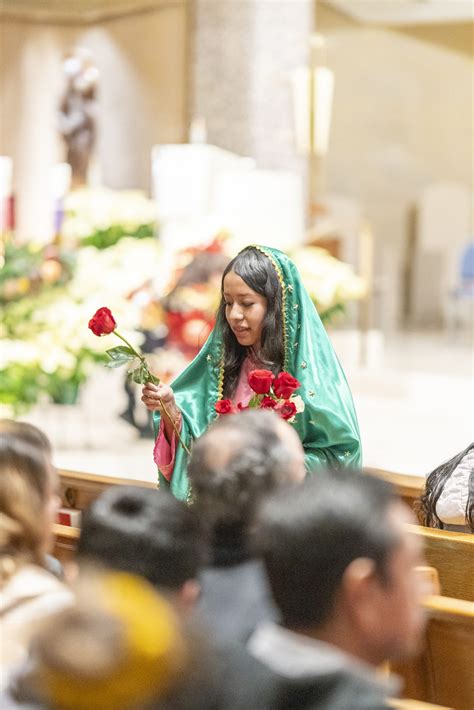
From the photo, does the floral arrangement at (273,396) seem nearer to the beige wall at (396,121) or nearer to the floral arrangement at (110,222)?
the floral arrangement at (110,222)

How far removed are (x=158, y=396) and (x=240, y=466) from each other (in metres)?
1.08

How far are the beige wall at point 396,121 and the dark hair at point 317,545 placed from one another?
14.7m

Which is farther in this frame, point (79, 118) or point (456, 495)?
point (79, 118)

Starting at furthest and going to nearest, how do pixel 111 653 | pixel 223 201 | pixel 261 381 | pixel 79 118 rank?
pixel 79 118, pixel 223 201, pixel 261 381, pixel 111 653

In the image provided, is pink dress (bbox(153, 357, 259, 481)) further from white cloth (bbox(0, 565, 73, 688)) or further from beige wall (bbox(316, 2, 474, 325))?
beige wall (bbox(316, 2, 474, 325))

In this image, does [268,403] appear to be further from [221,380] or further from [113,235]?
[113,235]

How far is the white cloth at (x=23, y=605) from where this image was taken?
1.98 m

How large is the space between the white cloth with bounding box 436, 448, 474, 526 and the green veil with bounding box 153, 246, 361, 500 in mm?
338

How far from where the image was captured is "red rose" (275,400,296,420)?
3211 mm

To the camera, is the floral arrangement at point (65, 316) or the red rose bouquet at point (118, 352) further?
the floral arrangement at point (65, 316)

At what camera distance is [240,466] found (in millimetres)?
2221

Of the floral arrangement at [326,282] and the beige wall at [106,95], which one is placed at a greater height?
the beige wall at [106,95]

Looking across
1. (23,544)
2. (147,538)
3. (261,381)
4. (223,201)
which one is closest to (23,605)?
(23,544)

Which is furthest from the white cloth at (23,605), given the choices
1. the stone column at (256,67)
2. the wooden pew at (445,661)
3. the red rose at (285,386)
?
the stone column at (256,67)
